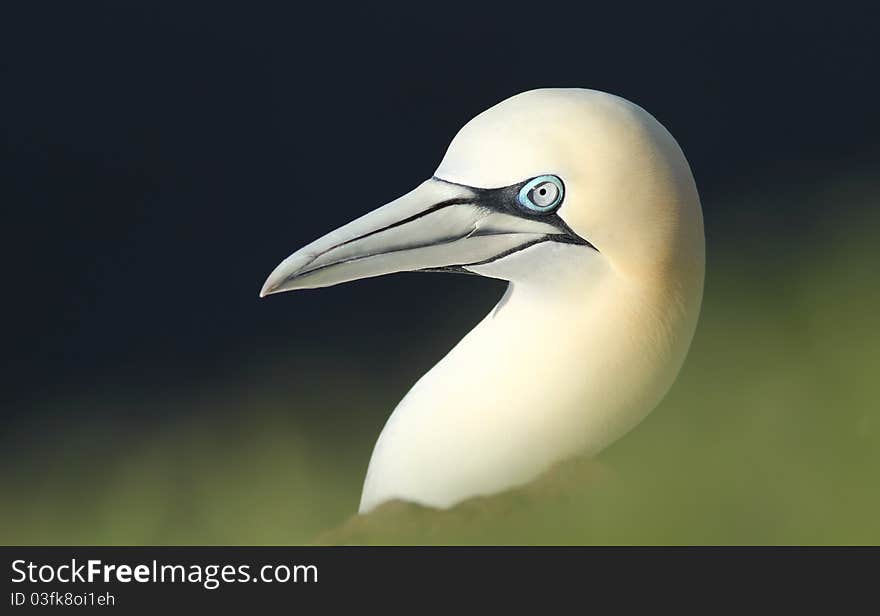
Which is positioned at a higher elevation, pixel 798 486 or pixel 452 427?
pixel 452 427

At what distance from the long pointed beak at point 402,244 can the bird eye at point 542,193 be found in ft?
0.36

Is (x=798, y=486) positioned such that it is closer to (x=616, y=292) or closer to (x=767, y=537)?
(x=767, y=537)

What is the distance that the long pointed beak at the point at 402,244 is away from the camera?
311 cm

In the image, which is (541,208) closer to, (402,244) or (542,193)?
(542,193)

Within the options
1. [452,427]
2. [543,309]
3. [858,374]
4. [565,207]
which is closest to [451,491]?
[452,427]

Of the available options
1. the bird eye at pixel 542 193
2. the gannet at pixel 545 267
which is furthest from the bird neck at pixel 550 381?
the bird eye at pixel 542 193

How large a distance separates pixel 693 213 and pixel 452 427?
666mm

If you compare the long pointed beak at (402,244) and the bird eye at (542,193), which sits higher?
the long pointed beak at (402,244)

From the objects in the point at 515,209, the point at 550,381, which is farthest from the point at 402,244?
the point at 550,381

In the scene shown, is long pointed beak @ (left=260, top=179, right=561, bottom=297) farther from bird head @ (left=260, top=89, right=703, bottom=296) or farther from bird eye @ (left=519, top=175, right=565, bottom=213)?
bird eye @ (left=519, top=175, right=565, bottom=213)

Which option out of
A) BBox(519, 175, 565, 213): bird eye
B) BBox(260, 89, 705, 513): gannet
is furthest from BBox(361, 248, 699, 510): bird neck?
BBox(519, 175, 565, 213): bird eye

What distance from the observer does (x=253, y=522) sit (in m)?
2.78

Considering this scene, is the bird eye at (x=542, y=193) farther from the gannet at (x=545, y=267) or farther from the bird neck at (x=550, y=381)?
the bird neck at (x=550, y=381)

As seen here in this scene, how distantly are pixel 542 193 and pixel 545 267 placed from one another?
17 centimetres
